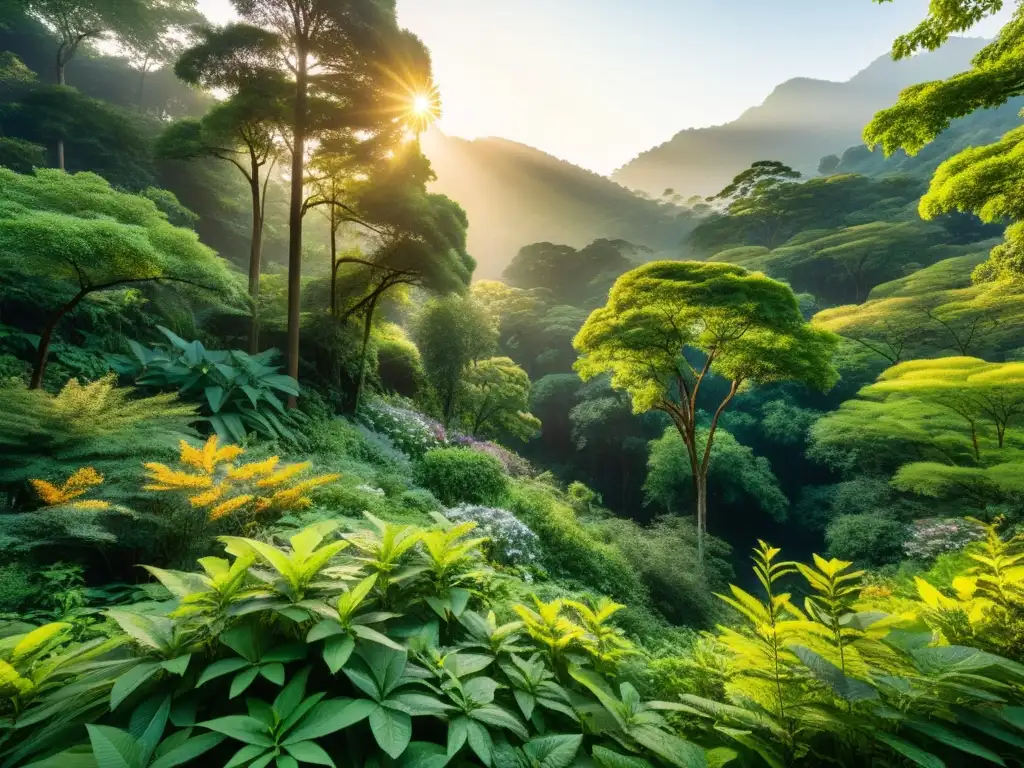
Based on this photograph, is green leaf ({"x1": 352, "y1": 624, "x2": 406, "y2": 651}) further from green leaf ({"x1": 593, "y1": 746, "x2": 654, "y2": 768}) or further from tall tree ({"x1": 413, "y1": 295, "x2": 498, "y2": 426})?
tall tree ({"x1": 413, "y1": 295, "x2": 498, "y2": 426})

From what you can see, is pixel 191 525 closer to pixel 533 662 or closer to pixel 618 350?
pixel 533 662

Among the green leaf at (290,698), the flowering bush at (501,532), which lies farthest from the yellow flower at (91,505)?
the flowering bush at (501,532)

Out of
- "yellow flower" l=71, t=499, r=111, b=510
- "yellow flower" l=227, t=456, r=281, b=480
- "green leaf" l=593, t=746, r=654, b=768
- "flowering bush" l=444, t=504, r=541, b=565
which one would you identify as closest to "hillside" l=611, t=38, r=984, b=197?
"flowering bush" l=444, t=504, r=541, b=565

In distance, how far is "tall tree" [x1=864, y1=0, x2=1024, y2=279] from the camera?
148 inches

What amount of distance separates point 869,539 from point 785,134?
270 feet

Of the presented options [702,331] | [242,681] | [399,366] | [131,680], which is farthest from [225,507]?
[399,366]

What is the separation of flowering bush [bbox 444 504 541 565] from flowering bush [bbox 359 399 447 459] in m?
3.65

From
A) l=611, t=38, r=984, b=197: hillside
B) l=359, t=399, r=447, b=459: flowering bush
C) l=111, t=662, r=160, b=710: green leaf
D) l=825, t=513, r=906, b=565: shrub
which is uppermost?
l=611, t=38, r=984, b=197: hillside

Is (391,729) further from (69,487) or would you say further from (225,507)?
(69,487)

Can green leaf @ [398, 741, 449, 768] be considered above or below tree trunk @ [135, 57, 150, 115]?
below

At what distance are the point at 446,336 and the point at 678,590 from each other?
8.21 m

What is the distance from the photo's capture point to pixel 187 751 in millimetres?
726

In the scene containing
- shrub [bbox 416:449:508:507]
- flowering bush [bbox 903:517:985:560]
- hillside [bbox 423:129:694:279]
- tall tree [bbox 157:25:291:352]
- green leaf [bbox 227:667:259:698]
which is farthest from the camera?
hillside [bbox 423:129:694:279]

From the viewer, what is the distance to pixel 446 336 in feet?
39.3
